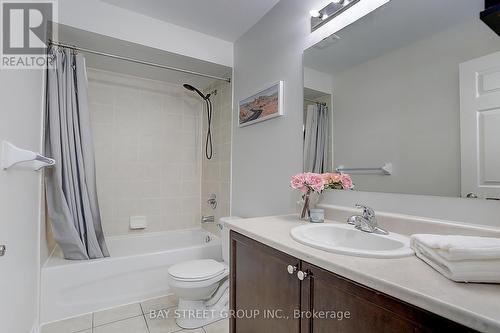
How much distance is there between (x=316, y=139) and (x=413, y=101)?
58cm

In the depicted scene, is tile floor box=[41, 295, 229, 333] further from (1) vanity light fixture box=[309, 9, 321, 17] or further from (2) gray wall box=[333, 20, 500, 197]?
(1) vanity light fixture box=[309, 9, 321, 17]

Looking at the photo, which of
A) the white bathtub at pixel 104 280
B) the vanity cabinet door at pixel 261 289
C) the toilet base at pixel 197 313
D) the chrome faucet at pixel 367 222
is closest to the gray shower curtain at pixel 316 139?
the chrome faucet at pixel 367 222

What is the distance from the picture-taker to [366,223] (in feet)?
3.72

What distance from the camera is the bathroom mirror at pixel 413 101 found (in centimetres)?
95

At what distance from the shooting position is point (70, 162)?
6.54 feet

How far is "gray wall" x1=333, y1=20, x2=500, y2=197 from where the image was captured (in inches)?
39.6

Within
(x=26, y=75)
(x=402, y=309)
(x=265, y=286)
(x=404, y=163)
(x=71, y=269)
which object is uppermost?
(x=26, y=75)

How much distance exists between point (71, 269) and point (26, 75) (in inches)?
54.9

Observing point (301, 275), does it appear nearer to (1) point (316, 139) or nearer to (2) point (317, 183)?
(2) point (317, 183)

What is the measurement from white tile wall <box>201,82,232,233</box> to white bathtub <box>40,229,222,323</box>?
1.56ft

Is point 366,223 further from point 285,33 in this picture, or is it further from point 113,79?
point 113,79

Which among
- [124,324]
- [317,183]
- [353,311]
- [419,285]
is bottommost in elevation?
[124,324]

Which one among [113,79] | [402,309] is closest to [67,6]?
[113,79]

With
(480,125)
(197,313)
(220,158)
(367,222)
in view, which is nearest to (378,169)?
(367,222)
